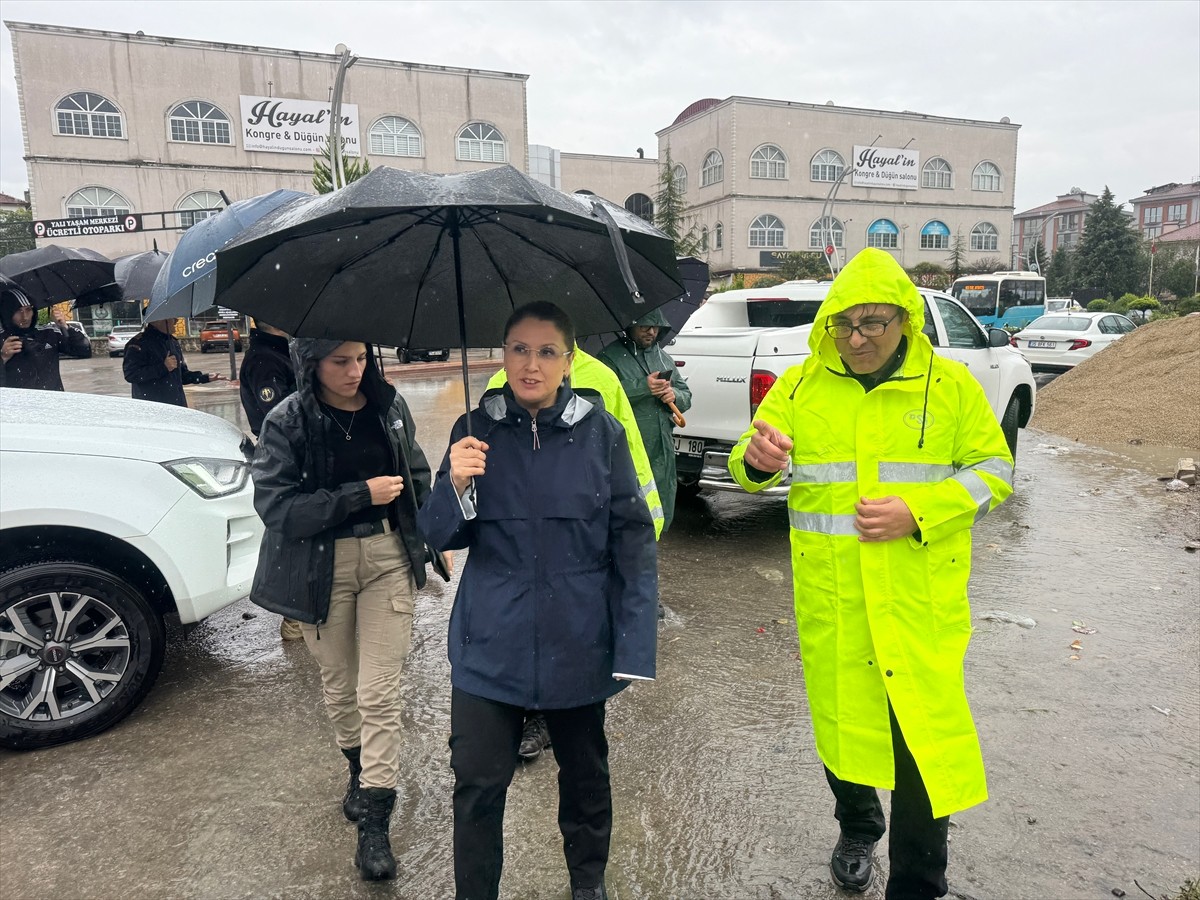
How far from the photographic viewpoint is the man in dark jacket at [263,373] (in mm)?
4633

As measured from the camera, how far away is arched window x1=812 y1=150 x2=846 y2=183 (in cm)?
5491

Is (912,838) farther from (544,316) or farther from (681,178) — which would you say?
(681,178)

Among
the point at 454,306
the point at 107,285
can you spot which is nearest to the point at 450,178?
the point at 454,306

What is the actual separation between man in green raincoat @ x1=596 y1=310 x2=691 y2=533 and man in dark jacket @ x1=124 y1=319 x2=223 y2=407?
354cm

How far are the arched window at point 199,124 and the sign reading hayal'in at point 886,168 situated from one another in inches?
1490

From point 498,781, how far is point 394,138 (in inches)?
1780

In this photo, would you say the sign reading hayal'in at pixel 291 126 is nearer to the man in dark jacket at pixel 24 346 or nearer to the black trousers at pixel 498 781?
the man in dark jacket at pixel 24 346

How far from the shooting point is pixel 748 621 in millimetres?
4957

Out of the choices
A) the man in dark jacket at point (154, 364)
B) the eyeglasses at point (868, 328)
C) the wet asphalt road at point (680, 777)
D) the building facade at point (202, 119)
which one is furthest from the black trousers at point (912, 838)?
the building facade at point (202, 119)

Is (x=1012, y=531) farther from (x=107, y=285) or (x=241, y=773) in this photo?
(x=107, y=285)

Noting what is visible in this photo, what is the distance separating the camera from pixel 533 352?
227 centimetres

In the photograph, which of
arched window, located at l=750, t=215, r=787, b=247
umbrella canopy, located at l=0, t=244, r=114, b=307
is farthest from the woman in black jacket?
arched window, located at l=750, t=215, r=787, b=247

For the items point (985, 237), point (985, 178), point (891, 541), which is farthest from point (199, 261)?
point (985, 178)

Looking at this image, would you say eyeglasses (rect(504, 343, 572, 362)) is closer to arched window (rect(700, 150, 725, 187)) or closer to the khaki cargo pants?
the khaki cargo pants
